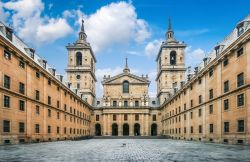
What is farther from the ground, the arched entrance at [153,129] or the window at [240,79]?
the window at [240,79]

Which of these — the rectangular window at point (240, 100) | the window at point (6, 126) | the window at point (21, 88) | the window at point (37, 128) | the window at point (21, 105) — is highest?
the window at point (21, 88)

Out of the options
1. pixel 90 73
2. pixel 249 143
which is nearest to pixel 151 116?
pixel 90 73

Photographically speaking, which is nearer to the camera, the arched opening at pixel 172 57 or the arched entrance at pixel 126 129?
the arched opening at pixel 172 57

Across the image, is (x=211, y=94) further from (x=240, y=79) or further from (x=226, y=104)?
(x=240, y=79)

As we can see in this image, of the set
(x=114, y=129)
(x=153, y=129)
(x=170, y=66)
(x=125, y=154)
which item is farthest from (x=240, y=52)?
(x=114, y=129)

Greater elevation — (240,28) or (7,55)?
(240,28)

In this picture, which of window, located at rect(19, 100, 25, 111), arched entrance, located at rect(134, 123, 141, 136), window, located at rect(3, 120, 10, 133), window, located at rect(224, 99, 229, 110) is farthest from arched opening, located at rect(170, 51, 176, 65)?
window, located at rect(3, 120, 10, 133)

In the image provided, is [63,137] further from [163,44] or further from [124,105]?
[163,44]

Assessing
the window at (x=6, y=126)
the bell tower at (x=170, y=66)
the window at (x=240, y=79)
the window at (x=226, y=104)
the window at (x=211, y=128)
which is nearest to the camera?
the window at (x=240, y=79)

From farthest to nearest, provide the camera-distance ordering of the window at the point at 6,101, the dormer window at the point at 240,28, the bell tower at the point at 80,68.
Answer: the bell tower at the point at 80,68
the dormer window at the point at 240,28
the window at the point at 6,101

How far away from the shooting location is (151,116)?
81062 millimetres

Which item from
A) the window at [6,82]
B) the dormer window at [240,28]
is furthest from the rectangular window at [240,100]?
the window at [6,82]

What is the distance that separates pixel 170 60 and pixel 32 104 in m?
51.6

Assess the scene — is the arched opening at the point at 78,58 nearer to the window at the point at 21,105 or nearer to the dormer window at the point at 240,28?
the window at the point at 21,105
